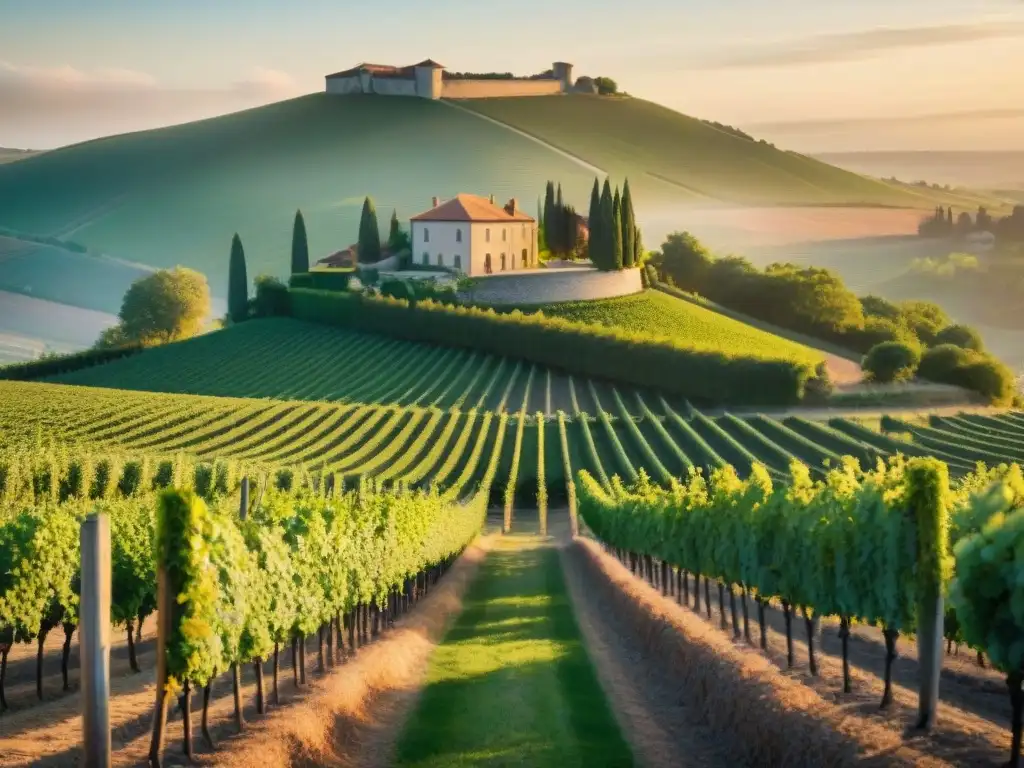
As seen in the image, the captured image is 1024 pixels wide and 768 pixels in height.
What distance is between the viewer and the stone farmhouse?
105062mm

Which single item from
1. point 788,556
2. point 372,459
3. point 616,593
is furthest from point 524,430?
point 788,556

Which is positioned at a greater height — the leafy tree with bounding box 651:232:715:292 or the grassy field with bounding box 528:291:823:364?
the leafy tree with bounding box 651:232:715:292

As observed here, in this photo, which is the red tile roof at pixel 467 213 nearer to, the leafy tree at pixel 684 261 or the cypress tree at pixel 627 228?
the cypress tree at pixel 627 228

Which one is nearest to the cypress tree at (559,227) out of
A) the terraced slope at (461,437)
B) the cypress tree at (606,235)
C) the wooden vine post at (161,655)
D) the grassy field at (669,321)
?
the cypress tree at (606,235)

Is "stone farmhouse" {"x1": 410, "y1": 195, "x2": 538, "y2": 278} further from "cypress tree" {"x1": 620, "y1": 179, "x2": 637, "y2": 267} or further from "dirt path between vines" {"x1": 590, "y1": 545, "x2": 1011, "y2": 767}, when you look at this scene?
"dirt path between vines" {"x1": 590, "y1": 545, "x2": 1011, "y2": 767}

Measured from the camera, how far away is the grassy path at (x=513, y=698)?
15484mm

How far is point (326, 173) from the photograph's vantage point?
19412cm

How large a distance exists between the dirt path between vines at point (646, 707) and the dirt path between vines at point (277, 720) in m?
3.04

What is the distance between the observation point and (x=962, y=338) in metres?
115

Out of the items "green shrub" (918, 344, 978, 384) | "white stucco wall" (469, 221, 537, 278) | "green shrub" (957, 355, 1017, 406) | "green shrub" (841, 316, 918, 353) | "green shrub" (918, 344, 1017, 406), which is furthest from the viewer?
"green shrub" (841, 316, 918, 353)

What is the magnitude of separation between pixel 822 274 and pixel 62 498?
93.4m

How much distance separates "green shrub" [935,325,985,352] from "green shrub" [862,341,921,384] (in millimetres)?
29283

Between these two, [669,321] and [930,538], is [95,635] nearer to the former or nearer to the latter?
[930,538]

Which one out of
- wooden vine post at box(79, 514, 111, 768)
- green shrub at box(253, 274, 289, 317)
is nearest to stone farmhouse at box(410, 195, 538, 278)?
green shrub at box(253, 274, 289, 317)
